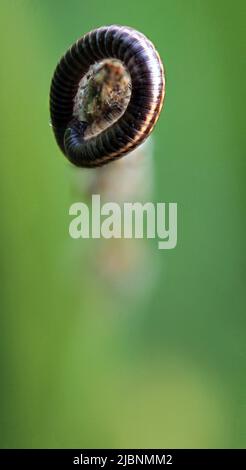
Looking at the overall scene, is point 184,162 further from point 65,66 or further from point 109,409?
point 109,409

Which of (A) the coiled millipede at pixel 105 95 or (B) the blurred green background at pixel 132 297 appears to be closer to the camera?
(A) the coiled millipede at pixel 105 95

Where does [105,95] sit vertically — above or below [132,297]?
above

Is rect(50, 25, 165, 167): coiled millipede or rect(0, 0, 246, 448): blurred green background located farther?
rect(0, 0, 246, 448): blurred green background
